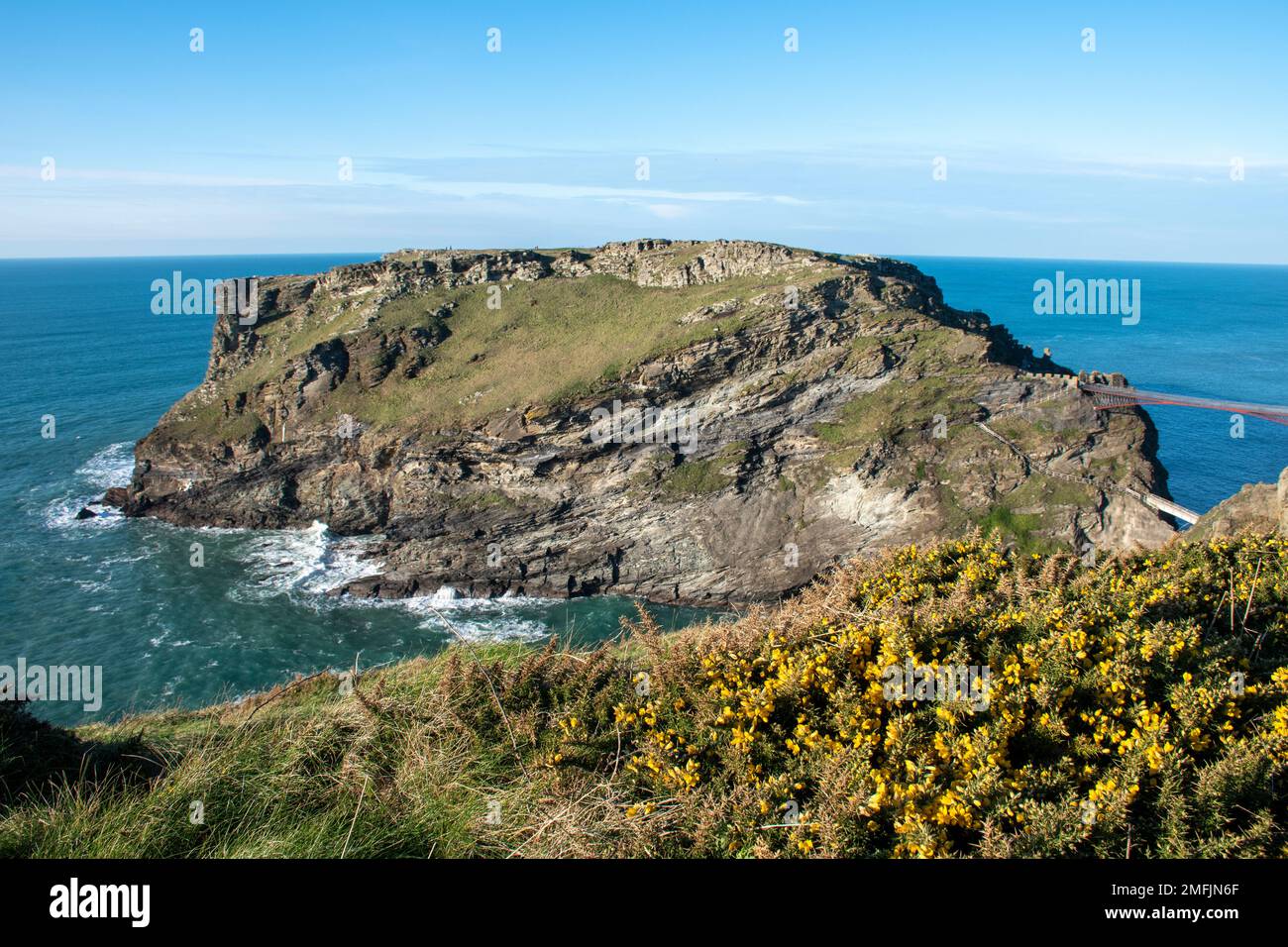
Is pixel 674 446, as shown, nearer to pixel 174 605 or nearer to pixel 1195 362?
pixel 174 605

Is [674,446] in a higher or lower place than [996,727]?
lower

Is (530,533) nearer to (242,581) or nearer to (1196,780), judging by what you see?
(242,581)

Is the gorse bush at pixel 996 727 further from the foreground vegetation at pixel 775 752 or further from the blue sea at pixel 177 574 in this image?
the blue sea at pixel 177 574

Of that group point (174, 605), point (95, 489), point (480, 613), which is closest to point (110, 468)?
point (95, 489)

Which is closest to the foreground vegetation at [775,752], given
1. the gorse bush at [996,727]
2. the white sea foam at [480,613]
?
the gorse bush at [996,727]

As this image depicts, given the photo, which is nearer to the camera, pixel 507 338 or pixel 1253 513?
pixel 1253 513

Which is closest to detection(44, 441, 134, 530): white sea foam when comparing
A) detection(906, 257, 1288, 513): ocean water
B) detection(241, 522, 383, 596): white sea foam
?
detection(241, 522, 383, 596): white sea foam
